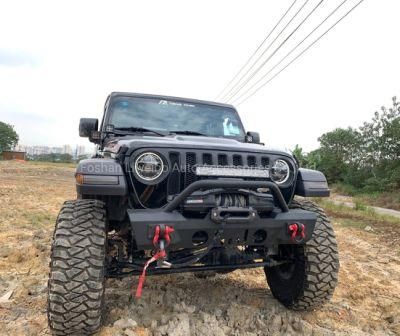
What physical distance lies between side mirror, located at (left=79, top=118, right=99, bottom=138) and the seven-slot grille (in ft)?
6.24

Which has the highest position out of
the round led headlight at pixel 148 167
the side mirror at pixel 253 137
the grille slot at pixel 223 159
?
the side mirror at pixel 253 137

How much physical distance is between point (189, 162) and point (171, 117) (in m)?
1.60

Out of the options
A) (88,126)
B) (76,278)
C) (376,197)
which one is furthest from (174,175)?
(376,197)

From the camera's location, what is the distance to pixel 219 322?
348 cm

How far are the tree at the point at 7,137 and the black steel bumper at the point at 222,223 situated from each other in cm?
8524

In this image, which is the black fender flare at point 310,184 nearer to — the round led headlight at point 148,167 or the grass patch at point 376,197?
the round led headlight at point 148,167

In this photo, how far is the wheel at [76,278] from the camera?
9.75ft

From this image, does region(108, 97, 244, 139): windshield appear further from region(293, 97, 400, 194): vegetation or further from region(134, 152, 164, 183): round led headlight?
region(293, 97, 400, 194): vegetation

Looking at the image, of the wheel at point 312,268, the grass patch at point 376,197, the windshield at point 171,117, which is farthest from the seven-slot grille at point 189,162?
the grass patch at point 376,197

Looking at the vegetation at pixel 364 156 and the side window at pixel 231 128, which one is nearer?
the side window at pixel 231 128

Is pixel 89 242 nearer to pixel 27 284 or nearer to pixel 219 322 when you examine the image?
pixel 219 322

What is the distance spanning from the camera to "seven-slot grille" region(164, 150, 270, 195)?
321 centimetres

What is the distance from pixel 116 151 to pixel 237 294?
1.88 m

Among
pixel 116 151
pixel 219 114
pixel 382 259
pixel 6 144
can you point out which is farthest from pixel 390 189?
pixel 6 144
